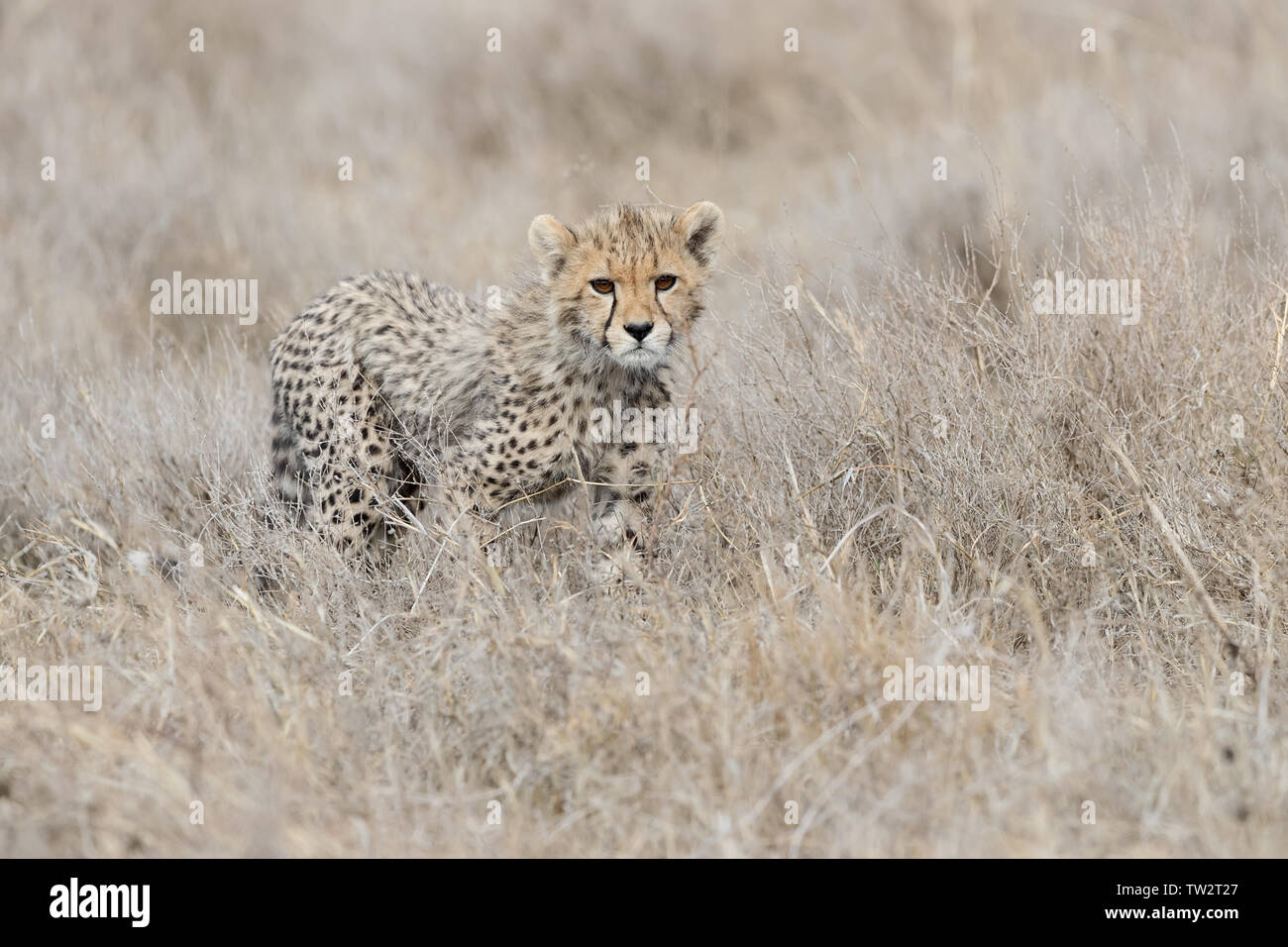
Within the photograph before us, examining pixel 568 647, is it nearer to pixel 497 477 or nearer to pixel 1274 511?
pixel 497 477

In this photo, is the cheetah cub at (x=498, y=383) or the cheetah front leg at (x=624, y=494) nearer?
the cheetah cub at (x=498, y=383)

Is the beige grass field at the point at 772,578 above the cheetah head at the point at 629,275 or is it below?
below

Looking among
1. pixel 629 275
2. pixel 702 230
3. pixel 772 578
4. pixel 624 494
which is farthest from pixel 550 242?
pixel 772 578

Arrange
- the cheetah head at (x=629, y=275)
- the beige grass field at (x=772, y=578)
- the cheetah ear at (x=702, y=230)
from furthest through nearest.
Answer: the cheetah ear at (x=702, y=230)
the cheetah head at (x=629, y=275)
the beige grass field at (x=772, y=578)

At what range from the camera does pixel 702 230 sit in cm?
369

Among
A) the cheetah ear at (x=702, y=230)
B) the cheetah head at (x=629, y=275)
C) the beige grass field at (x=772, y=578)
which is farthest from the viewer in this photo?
the cheetah ear at (x=702, y=230)

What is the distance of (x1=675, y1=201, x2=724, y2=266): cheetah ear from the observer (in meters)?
3.62

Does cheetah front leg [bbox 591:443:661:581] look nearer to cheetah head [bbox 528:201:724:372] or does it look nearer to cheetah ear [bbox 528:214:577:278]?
cheetah head [bbox 528:201:724:372]

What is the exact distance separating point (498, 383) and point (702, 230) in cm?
70

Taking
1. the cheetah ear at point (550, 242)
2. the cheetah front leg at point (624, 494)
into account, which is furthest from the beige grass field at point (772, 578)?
the cheetah ear at point (550, 242)

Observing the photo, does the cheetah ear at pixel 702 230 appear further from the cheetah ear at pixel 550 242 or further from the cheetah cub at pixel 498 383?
the cheetah ear at pixel 550 242

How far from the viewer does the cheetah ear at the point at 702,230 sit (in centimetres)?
362

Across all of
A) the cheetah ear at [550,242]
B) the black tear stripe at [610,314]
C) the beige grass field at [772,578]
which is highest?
the cheetah ear at [550,242]

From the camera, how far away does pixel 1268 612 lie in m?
3.32
